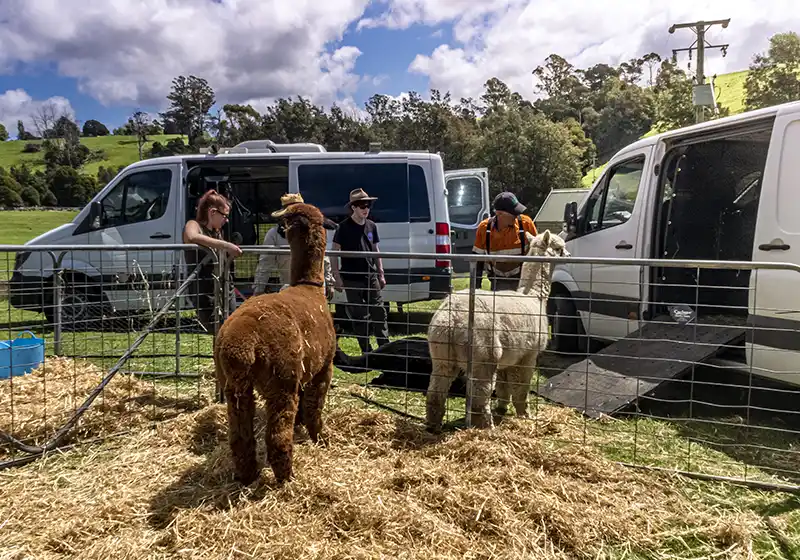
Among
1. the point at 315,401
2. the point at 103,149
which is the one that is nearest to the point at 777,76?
the point at 315,401

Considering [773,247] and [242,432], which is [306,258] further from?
[773,247]

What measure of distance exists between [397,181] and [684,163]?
4452 mm

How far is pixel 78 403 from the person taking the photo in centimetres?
483

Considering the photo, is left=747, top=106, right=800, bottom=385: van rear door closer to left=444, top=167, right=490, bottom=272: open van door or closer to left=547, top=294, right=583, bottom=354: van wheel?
left=547, top=294, right=583, bottom=354: van wheel

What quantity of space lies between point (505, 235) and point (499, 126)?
33248 millimetres

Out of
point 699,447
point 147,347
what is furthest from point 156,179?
point 699,447

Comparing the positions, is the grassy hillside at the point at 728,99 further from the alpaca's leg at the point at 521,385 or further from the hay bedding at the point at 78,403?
the hay bedding at the point at 78,403

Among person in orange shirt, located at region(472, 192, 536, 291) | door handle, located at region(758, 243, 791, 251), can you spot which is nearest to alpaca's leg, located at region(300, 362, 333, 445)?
person in orange shirt, located at region(472, 192, 536, 291)

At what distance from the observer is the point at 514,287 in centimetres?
602

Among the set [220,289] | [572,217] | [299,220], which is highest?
[572,217]

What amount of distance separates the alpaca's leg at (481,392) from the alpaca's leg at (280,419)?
1.55m

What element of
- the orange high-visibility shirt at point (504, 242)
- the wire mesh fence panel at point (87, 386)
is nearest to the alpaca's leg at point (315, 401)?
the wire mesh fence panel at point (87, 386)

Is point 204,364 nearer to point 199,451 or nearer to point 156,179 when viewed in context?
point 199,451

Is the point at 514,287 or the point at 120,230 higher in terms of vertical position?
the point at 120,230
